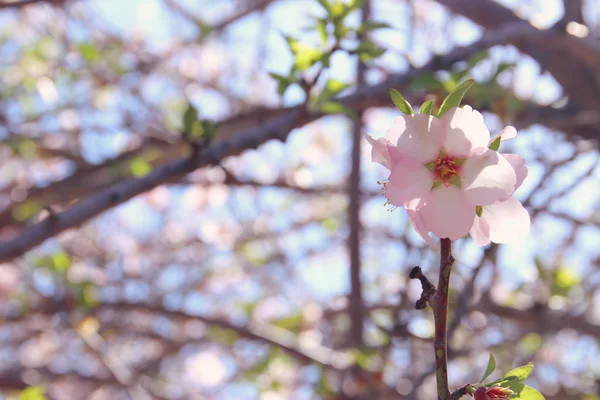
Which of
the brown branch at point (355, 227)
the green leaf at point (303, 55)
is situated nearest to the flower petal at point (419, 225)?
the green leaf at point (303, 55)

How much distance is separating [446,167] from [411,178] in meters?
0.05

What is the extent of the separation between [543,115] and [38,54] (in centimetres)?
220

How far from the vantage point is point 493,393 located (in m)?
0.57

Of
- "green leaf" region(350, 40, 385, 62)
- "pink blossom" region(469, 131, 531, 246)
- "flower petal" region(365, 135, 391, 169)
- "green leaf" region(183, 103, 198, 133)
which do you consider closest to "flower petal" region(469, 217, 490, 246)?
"pink blossom" region(469, 131, 531, 246)

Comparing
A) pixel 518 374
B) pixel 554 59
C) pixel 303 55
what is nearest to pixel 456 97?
pixel 518 374

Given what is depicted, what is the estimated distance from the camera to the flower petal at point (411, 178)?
0.60 metres

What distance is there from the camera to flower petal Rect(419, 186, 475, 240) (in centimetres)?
56

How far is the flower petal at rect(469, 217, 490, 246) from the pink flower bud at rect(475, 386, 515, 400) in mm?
151

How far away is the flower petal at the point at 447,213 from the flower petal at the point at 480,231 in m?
0.03

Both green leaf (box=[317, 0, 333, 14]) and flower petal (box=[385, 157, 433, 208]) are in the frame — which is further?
green leaf (box=[317, 0, 333, 14])

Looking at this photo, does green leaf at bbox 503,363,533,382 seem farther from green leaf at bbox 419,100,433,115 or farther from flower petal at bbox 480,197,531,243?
green leaf at bbox 419,100,433,115

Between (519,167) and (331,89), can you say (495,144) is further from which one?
(331,89)

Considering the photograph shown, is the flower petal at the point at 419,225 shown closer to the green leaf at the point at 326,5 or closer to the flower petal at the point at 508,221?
the flower petal at the point at 508,221

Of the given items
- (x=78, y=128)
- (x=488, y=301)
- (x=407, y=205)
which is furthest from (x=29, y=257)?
(x=407, y=205)
